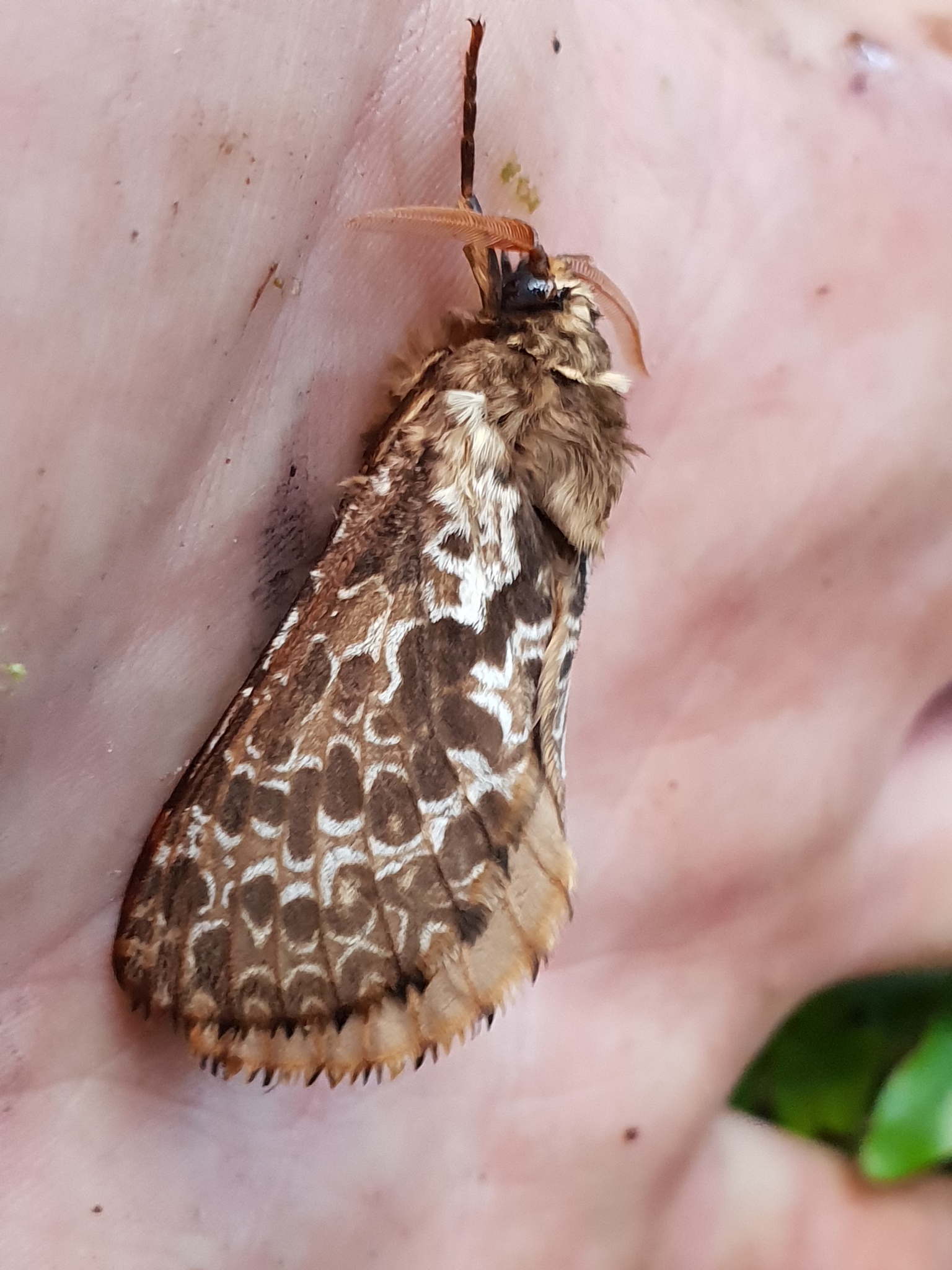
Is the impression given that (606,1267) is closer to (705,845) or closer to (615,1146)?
(615,1146)

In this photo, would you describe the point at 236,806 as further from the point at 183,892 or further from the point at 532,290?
the point at 532,290

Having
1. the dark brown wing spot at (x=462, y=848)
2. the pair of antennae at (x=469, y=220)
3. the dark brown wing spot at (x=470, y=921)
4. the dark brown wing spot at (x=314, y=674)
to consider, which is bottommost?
the dark brown wing spot at (x=470, y=921)

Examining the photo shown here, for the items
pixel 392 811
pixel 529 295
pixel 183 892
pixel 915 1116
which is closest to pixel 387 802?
pixel 392 811

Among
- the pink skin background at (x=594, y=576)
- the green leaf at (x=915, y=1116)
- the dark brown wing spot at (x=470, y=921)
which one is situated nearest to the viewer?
the pink skin background at (x=594, y=576)

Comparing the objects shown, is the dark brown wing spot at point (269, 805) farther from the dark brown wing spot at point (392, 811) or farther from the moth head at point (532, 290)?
the moth head at point (532, 290)

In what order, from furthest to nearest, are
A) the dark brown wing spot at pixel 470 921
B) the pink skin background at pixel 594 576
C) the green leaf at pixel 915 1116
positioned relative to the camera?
the green leaf at pixel 915 1116 → the dark brown wing spot at pixel 470 921 → the pink skin background at pixel 594 576

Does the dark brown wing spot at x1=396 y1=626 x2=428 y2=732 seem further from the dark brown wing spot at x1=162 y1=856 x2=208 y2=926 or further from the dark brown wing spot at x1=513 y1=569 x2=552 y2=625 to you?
the dark brown wing spot at x1=162 y1=856 x2=208 y2=926

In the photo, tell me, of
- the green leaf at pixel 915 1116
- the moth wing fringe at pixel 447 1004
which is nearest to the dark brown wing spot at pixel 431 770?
the moth wing fringe at pixel 447 1004

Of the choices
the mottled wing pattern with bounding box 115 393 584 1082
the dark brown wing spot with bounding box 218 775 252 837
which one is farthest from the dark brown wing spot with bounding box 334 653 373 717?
the dark brown wing spot with bounding box 218 775 252 837
